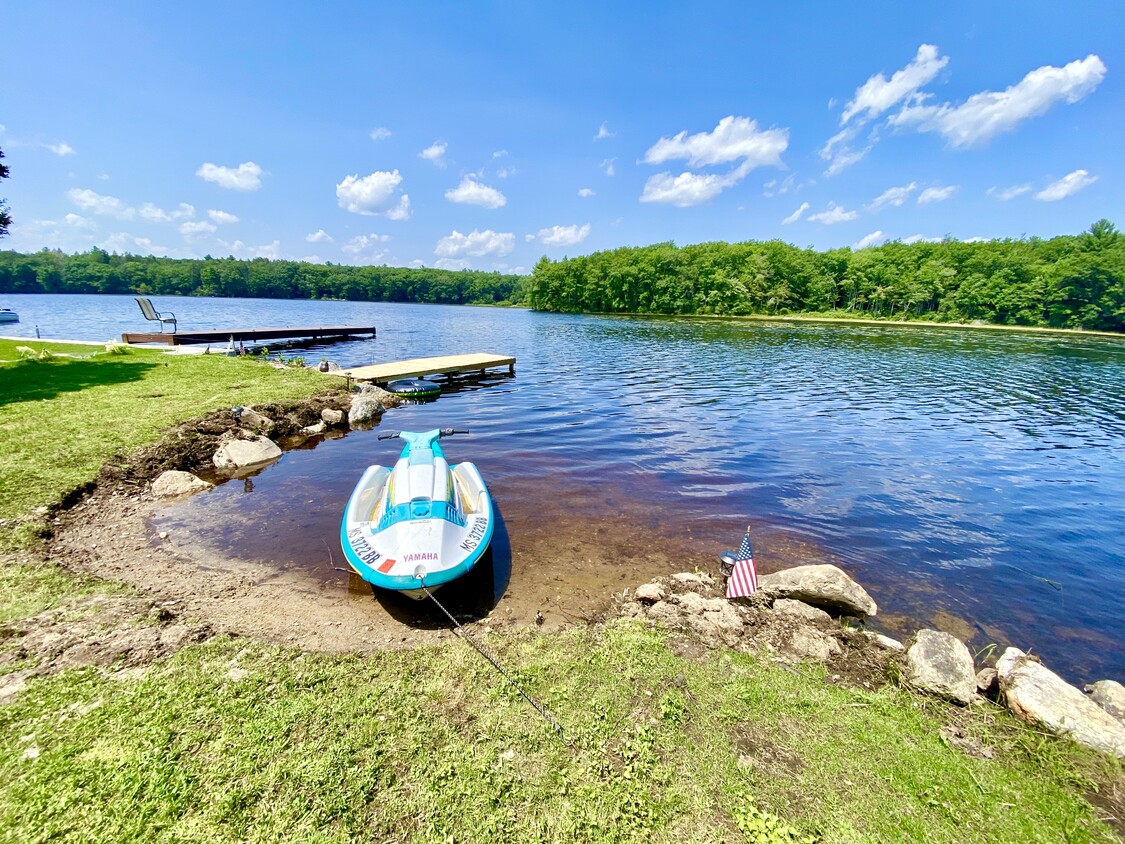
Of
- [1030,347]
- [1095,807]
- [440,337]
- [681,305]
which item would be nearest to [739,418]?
[1095,807]

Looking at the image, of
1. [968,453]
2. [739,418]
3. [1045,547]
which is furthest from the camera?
[739,418]

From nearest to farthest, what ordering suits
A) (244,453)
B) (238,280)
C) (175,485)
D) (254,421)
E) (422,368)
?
(175,485), (244,453), (254,421), (422,368), (238,280)

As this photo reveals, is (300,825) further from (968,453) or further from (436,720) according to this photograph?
(968,453)

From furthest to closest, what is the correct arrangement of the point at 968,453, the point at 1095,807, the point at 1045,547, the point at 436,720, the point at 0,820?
the point at 968,453 → the point at 1045,547 → the point at 436,720 → the point at 1095,807 → the point at 0,820

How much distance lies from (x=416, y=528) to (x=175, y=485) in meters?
6.41

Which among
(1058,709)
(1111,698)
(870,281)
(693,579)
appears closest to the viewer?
(1058,709)

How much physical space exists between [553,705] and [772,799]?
1978 millimetres

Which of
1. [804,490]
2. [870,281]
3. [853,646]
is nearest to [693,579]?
[853,646]

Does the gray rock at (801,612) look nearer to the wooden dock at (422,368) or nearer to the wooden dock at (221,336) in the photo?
the wooden dock at (422,368)

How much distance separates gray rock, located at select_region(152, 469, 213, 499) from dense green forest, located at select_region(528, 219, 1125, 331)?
84150 millimetres

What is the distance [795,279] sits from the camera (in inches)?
3219

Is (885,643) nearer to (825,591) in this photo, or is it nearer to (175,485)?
(825,591)

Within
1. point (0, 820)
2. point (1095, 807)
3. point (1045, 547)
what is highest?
point (0, 820)

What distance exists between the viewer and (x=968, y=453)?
1405 centimetres
